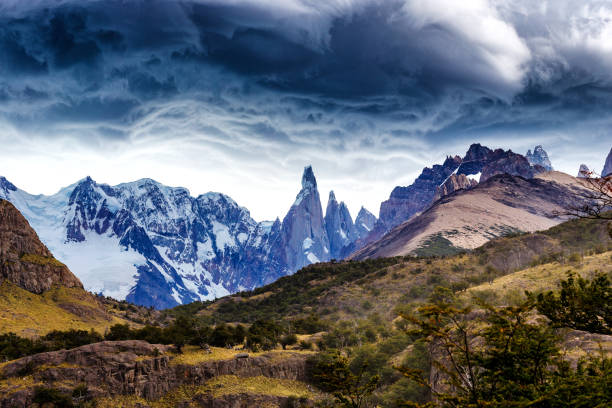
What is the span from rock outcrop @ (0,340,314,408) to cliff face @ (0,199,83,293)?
90.1 m

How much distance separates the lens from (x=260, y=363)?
67250mm

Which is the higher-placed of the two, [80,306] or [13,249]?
[13,249]

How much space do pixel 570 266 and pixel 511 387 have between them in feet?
326

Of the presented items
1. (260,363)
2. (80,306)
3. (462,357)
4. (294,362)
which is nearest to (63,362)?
(260,363)

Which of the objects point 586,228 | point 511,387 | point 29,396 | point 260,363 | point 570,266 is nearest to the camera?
point 511,387

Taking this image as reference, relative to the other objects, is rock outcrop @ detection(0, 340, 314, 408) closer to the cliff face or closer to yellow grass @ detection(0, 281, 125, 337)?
yellow grass @ detection(0, 281, 125, 337)

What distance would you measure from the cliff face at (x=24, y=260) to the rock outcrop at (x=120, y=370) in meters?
90.1

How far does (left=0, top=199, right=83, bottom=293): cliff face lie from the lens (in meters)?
131

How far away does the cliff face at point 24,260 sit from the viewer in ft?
430

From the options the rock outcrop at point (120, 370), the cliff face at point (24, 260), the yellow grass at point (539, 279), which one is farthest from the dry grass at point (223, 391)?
the cliff face at point (24, 260)

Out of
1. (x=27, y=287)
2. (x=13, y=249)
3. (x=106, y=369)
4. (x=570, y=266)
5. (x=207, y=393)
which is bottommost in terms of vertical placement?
(x=207, y=393)

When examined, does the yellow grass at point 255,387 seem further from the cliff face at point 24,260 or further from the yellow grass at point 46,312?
the cliff face at point 24,260

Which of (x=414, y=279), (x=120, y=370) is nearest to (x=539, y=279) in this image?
(x=414, y=279)

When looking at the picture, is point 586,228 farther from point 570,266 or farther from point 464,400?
point 464,400
